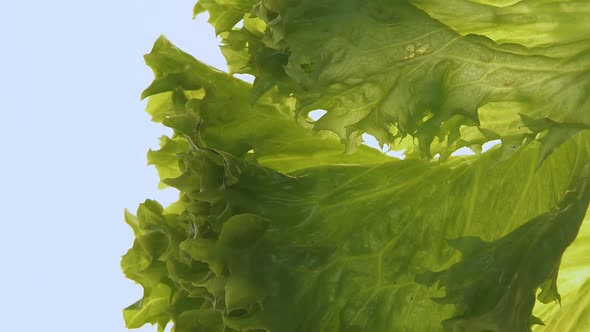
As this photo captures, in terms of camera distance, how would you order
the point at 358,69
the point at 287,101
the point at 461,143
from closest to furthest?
the point at 358,69 → the point at 461,143 → the point at 287,101

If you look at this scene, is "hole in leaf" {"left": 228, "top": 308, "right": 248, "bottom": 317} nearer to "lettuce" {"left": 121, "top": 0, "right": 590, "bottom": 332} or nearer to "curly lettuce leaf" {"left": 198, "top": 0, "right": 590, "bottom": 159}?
"lettuce" {"left": 121, "top": 0, "right": 590, "bottom": 332}

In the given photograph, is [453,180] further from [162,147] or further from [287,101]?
[162,147]

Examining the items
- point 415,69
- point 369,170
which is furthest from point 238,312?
point 415,69

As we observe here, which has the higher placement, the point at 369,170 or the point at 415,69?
the point at 415,69

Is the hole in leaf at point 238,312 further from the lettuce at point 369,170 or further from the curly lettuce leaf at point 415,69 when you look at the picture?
the curly lettuce leaf at point 415,69

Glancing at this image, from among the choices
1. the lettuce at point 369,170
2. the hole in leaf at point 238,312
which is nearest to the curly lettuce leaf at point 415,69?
the lettuce at point 369,170

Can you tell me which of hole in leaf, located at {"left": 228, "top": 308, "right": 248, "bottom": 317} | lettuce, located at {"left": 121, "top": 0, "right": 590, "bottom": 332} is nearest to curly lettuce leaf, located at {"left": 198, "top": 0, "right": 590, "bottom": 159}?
lettuce, located at {"left": 121, "top": 0, "right": 590, "bottom": 332}

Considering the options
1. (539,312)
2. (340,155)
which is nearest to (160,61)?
(340,155)

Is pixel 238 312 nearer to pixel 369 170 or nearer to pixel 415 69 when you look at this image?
pixel 369 170
